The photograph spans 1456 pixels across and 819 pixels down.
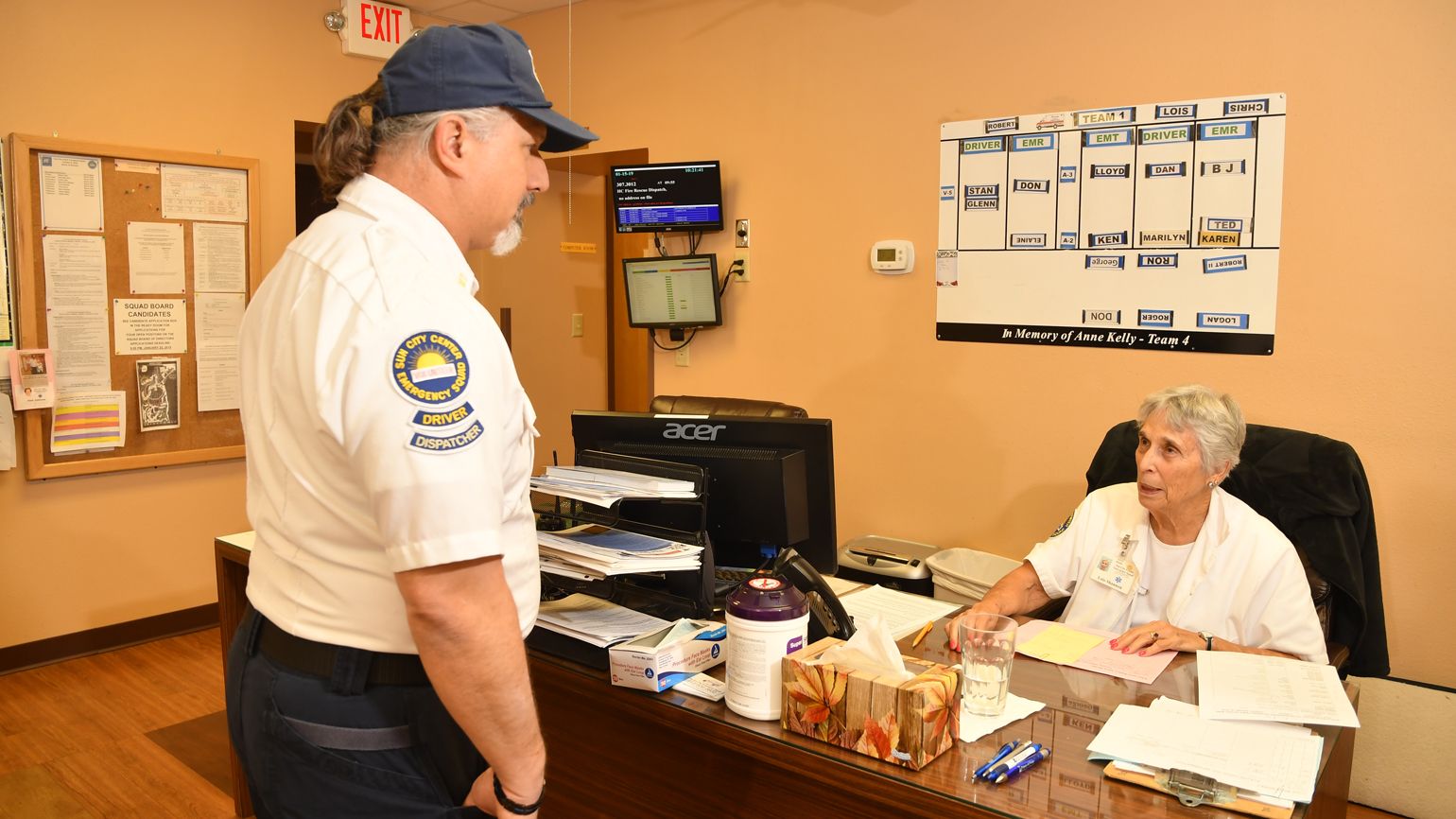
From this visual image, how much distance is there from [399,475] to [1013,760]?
916 mm

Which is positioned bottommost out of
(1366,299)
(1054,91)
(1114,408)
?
(1114,408)

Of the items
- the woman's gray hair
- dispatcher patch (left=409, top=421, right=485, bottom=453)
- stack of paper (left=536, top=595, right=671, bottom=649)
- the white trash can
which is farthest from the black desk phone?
the white trash can

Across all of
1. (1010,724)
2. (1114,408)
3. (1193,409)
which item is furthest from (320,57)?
(1010,724)

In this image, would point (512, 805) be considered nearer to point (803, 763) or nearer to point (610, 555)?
point (803, 763)

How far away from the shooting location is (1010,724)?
1.60 m

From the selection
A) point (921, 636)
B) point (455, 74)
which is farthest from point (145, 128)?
point (921, 636)

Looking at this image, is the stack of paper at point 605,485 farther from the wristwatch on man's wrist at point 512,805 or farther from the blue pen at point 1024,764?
the blue pen at point 1024,764

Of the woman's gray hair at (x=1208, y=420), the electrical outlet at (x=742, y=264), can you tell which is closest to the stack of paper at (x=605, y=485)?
the woman's gray hair at (x=1208, y=420)

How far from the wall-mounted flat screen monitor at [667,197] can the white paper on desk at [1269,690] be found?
9.60 ft

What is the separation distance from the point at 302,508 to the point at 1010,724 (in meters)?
1.08

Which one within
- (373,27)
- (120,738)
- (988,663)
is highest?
(373,27)

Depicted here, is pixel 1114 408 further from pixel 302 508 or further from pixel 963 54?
pixel 302 508

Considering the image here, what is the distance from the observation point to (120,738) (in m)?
3.44

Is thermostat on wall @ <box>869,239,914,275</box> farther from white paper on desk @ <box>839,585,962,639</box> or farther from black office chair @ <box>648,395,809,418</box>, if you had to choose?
white paper on desk @ <box>839,585,962,639</box>
